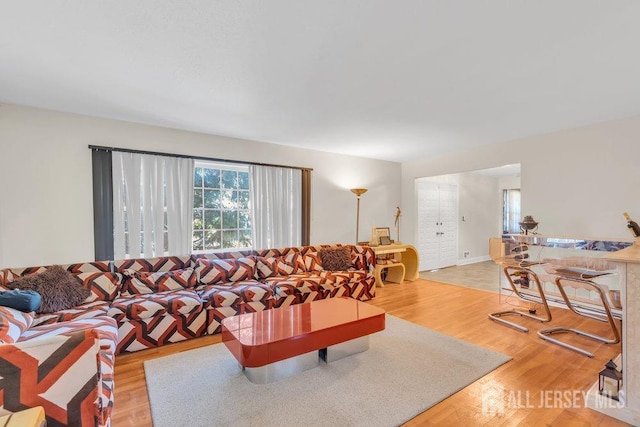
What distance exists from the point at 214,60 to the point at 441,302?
3.95 metres

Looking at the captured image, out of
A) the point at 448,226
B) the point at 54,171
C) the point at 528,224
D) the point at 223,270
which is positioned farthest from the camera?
the point at 448,226

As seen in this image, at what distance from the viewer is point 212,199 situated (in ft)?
13.3

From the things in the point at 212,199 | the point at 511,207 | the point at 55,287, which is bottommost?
the point at 55,287

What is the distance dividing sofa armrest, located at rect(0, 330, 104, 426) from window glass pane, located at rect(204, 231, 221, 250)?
2883mm

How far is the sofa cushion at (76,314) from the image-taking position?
88.9 inches

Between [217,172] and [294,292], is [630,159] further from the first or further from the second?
[217,172]

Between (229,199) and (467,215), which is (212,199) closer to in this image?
(229,199)

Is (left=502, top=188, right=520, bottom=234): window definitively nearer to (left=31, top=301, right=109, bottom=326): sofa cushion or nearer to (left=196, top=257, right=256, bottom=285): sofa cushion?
(left=196, top=257, right=256, bottom=285): sofa cushion

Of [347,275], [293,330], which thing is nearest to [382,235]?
[347,275]

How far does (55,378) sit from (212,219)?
3043 millimetres

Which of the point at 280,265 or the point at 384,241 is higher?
the point at 384,241

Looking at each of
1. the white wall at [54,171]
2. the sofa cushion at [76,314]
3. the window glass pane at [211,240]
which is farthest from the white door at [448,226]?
the sofa cushion at [76,314]

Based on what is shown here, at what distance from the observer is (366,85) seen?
8.01ft

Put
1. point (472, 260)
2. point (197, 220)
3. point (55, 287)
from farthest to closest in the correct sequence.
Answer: point (472, 260) → point (197, 220) → point (55, 287)
